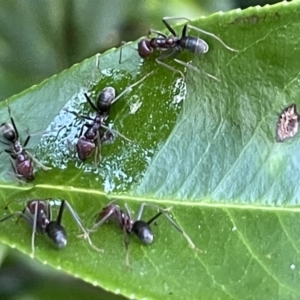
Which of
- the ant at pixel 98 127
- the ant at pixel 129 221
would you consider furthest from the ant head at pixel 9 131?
the ant at pixel 129 221

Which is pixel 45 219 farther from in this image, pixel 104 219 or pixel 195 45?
pixel 195 45

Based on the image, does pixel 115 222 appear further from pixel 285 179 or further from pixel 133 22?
pixel 133 22

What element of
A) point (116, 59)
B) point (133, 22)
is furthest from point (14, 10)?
point (116, 59)

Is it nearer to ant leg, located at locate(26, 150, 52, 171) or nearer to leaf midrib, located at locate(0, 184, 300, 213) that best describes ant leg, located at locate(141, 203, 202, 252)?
leaf midrib, located at locate(0, 184, 300, 213)

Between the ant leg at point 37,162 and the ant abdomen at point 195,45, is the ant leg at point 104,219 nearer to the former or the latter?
the ant leg at point 37,162

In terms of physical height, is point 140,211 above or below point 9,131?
below

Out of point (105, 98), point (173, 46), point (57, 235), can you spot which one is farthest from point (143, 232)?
point (173, 46)
